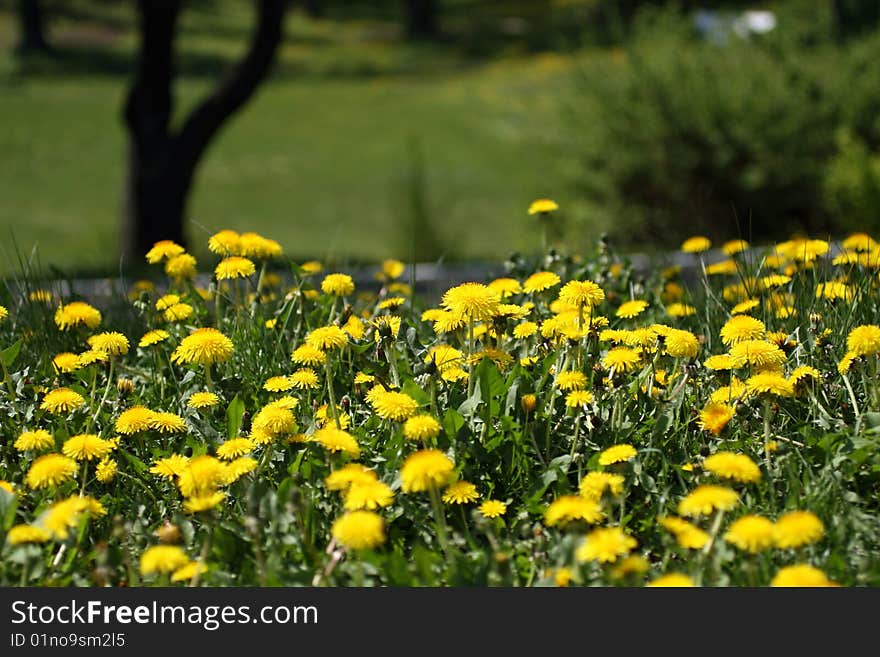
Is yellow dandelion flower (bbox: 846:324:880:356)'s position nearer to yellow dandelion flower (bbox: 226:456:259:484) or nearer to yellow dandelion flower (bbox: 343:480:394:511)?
yellow dandelion flower (bbox: 343:480:394:511)

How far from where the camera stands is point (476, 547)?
2.25m

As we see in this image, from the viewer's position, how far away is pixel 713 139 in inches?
358

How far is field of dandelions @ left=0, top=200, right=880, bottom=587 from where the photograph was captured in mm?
2068

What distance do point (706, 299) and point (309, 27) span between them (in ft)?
109

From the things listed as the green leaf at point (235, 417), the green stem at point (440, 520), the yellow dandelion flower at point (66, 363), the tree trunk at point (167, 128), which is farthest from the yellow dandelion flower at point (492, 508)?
the tree trunk at point (167, 128)

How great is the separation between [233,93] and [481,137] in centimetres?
1096

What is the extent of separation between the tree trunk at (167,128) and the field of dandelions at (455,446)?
5.50 metres

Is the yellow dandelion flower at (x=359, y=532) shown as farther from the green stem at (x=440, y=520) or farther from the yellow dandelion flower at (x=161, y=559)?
the yellow dandelion flower at (x=161, y=559)

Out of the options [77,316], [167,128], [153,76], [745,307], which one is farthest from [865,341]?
[167,128]

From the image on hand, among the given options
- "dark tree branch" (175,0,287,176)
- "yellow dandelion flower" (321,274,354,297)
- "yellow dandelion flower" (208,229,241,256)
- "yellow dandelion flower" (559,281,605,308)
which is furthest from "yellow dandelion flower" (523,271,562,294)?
"dark tree branch" (175,0,287,176)

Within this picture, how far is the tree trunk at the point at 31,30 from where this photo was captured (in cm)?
2770

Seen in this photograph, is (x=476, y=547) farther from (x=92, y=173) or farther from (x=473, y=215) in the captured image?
(x=92, y=173)

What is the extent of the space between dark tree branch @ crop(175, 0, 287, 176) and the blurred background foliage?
110cm

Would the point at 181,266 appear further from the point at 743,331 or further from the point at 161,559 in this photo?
the point at 743,331
